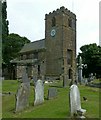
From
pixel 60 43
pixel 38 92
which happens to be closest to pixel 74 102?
pixel 38 92

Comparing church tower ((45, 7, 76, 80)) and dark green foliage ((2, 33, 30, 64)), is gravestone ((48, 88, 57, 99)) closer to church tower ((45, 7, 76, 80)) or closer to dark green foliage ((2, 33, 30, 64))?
church tower ((45, 7, 76, 80))

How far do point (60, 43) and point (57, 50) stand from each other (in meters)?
1.56

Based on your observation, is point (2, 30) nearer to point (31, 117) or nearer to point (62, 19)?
point (62, 19)

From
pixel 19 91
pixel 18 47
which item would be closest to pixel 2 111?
pixel 19 91

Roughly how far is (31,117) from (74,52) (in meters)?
45.5

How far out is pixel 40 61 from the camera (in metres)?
57.2

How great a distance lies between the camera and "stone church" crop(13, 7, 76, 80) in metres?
54.2

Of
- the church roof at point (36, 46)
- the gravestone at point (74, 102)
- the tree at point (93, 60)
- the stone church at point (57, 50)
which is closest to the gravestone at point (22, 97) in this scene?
the gravestone at point (74, 102)

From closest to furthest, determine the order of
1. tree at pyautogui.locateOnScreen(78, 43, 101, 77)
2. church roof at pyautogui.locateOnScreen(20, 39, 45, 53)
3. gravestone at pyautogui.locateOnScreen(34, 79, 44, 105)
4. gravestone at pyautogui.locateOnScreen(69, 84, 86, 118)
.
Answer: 1. gravestone at pyautogui.locateOnScreen(69, 84, 86, 118)
2. gravestone at pyautogui.locateOnScreen(34, 79, 44, 105)
3. church roof at pyautogui.locateOnScreen(20, 39, 45, 53)
4. tree at pyautogui.locateOnScreen(78, 43, 101, 77)

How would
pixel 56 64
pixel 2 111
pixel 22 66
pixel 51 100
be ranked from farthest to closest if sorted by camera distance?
pixel 22 66
pixel 56 64
pixel 51 100
pixel 2 111

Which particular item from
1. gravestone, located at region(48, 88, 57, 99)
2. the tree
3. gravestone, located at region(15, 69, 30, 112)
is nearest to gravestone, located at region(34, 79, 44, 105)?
gravestone, located at region(15, 69, 30, 112)

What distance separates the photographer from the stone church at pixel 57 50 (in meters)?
54.2

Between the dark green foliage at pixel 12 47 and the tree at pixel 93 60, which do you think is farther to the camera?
the tree at pixel 93 60

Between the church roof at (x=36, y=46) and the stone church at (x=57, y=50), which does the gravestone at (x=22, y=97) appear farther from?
the church roof at (x=36, y=46)
